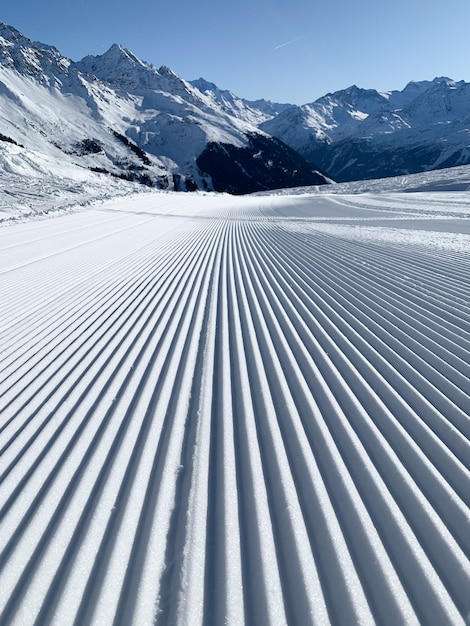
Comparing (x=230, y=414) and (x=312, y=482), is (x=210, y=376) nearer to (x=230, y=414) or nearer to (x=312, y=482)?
(x=230, y=414)

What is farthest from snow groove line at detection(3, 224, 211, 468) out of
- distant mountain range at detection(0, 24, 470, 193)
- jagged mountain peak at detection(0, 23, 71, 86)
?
jagged mountain peak at detection(0, 23, 71, 86)

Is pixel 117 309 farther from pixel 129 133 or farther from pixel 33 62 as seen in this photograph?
pixel 33 62

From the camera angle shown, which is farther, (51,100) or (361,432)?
(51,100)

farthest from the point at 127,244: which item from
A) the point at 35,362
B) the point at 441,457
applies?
the point at 441,457

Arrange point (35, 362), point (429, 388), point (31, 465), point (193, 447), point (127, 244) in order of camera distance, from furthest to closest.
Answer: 1. point (127, 244)
2. point (35, 362)
3. point (429, 388)
4. point (193, 447)
5. point (31, 465)

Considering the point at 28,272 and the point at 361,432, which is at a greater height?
the point at 28,272

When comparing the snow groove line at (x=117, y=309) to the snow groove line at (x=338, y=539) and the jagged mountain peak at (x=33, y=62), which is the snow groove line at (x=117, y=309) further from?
the jagged mountain peak at (x=33, y=62)

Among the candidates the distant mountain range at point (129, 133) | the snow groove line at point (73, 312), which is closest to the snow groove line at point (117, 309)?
the snow groove line at point (73, 312)

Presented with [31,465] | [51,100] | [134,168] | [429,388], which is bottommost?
[429,388]
